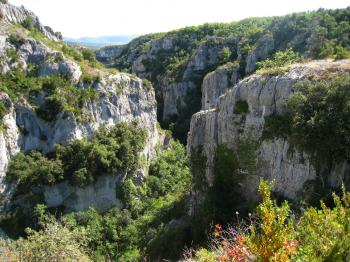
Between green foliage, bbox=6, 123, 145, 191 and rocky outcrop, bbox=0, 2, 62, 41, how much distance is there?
23.0m

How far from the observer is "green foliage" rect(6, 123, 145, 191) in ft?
153

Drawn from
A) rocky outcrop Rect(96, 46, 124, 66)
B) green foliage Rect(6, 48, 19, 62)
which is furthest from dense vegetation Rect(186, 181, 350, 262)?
rocky outcrop Rect(96, 46, 124, 66)

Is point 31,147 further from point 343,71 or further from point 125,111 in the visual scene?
point 343,71

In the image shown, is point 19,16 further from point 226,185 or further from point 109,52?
point 109,52

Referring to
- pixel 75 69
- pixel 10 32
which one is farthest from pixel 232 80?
pixel 10 32

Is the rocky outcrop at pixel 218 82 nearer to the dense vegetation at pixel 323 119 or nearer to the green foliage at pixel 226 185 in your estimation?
the green foliage at pixel 226 185

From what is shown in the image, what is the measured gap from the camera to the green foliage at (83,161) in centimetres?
4650

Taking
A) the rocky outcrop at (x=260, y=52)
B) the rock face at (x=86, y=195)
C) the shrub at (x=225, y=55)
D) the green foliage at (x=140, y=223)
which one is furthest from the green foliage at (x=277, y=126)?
the shrub at (x=225, y=55)

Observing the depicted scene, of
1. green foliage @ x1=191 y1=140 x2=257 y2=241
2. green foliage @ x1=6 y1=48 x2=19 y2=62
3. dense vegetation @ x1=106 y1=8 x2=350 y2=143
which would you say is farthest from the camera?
dense vegetation @ x1=106 y1=8 x2=350 y2=143

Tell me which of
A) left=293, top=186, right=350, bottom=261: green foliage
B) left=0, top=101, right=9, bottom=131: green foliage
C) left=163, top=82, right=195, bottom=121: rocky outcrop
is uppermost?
left=293, top=186, right=350, bottom=261: green foliage

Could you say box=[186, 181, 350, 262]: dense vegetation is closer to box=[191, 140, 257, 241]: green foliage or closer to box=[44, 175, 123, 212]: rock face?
box=[191, 140, 257, 241]: green foliage

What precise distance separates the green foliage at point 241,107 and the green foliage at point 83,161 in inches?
888

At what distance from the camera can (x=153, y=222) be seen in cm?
4503

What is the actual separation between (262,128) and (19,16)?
48722 mm
